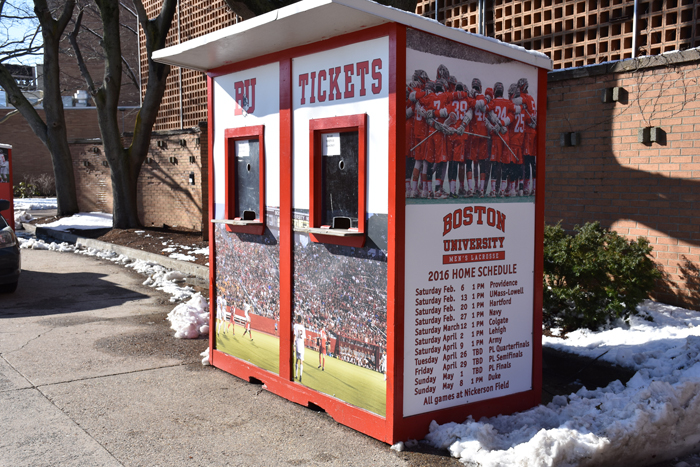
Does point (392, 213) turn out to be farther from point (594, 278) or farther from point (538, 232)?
point (594, 278)

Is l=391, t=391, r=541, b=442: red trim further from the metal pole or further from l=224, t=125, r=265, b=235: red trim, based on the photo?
the metal pole

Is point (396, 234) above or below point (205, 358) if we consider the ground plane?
above

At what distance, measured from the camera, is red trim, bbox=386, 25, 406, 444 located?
13.7ft

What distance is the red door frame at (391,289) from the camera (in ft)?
13.8

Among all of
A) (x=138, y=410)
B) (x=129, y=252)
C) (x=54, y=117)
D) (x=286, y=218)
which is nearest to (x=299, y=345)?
(x=286, y=218)

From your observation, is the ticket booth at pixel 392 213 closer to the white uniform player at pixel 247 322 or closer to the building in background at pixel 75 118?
the white uniform player at pixel 247 322

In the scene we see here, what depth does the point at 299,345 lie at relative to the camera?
5.07 metres

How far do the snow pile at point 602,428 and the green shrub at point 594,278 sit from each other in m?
1.02

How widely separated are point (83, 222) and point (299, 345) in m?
15.6

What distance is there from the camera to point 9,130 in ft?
135

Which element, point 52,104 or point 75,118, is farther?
point 75,118

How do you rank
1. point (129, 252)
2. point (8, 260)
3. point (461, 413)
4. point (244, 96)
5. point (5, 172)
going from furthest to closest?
point (5, 172) < point (129, 252) < point (8, 260) < point (244, 96) < point (461, 413)

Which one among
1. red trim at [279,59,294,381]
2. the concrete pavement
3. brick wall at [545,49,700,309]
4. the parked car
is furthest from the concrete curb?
brick wall at [545,49,700,309]

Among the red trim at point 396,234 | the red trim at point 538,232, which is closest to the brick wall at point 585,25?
the red trim at point 538,232
